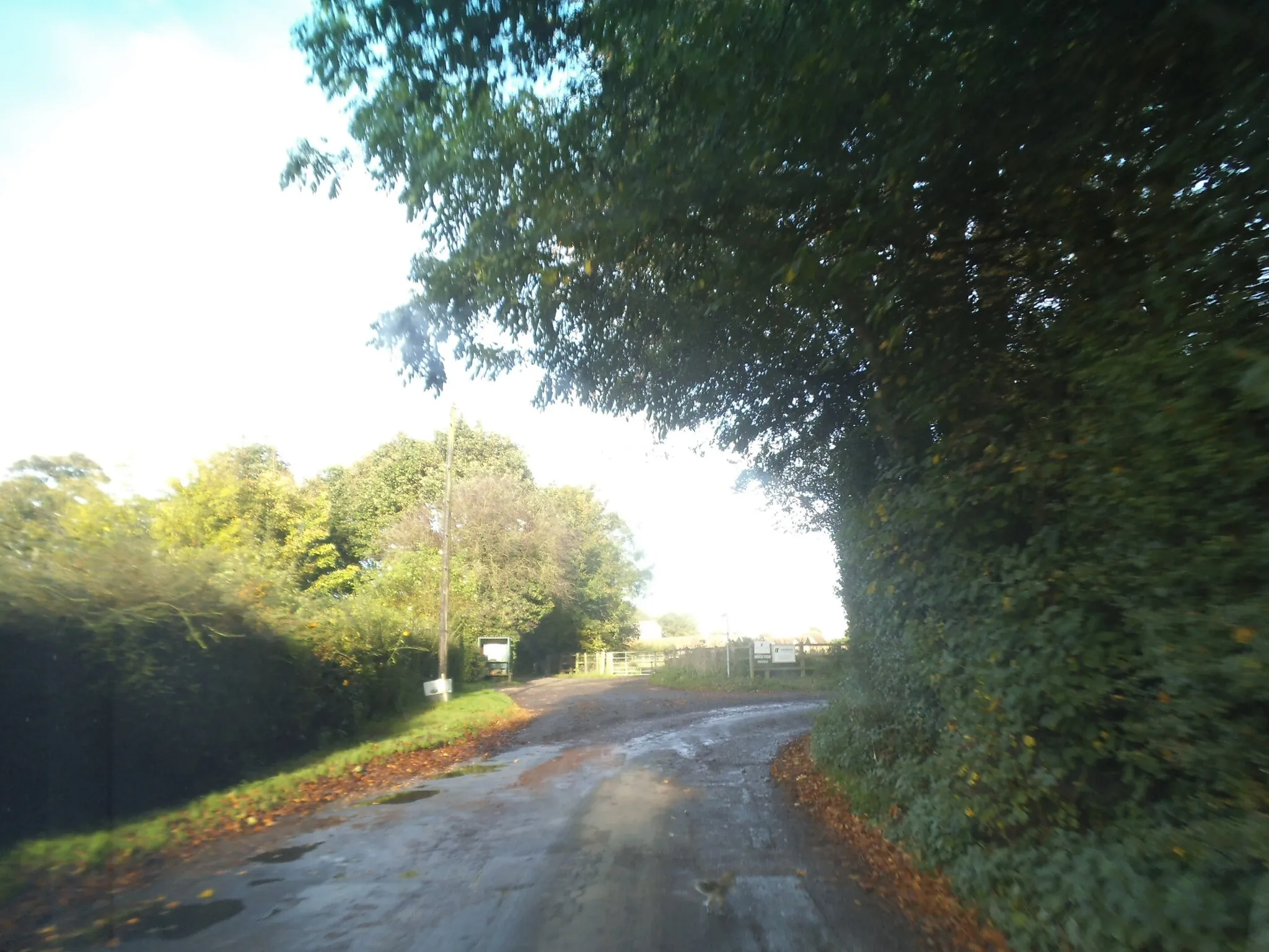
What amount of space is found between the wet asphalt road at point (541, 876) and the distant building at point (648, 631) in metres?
49.3

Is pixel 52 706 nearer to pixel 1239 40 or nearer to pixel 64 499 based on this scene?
pixel 64 499

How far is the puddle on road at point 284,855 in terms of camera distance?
761cm

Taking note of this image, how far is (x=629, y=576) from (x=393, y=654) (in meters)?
35.7

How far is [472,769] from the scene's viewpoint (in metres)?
13.2

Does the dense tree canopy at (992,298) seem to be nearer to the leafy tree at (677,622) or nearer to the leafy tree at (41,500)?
the leafy tree at (41,500)

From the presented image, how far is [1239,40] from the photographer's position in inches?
184

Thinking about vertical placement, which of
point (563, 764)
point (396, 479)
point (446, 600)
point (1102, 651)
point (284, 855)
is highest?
point (396, 479)

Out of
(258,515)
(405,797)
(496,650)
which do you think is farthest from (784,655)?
(405,797)

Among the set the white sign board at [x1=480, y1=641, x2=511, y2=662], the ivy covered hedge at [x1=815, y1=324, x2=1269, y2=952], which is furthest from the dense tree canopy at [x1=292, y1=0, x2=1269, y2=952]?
the white sign board at [x1=480, y1=641, x2=511, y2=662]

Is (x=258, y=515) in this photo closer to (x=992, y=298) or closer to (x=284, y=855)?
(x=284, y=855)

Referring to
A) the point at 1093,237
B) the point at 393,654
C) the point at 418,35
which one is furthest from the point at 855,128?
the point at 393,654

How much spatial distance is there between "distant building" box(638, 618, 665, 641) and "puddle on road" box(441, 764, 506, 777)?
155ft

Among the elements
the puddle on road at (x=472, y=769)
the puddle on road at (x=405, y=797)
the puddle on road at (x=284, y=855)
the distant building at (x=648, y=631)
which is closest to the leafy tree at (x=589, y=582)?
the distant building at (x=648, y=631)

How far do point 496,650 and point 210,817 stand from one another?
2647 centimetres
